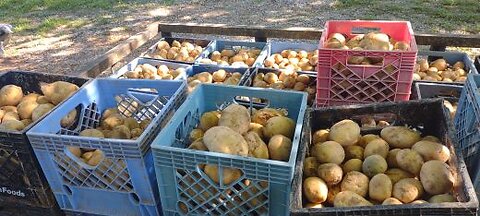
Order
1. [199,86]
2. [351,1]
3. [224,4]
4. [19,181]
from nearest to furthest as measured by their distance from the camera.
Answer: [19,181] < [199,86] < [351,1] < [224,4]

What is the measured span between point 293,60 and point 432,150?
198 cm

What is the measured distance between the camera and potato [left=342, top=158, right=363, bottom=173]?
1.95m

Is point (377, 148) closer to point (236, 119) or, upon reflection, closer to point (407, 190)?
point (407, 190)

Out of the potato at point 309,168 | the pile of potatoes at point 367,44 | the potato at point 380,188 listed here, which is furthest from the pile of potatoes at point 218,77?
the potato at point 380,188

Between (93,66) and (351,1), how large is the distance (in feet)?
19.5

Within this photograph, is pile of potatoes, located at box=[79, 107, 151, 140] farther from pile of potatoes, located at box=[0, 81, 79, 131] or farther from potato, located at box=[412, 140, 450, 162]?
potato, located at box=[412, 140, 450, 162]

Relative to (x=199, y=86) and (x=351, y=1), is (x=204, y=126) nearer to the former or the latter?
(x=199, y=86)

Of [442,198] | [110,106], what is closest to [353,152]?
[442,198]

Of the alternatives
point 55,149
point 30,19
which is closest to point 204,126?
point 55,149

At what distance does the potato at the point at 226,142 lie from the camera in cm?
183

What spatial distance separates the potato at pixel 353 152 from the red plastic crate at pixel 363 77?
0.64m

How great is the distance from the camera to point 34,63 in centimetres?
630

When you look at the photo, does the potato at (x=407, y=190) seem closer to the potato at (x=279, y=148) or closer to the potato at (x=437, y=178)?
the potato at (x=437, y=178)

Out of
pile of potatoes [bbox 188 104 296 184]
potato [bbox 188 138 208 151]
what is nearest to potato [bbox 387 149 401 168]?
pile of potatoes [bbox 188 104 296 184]
